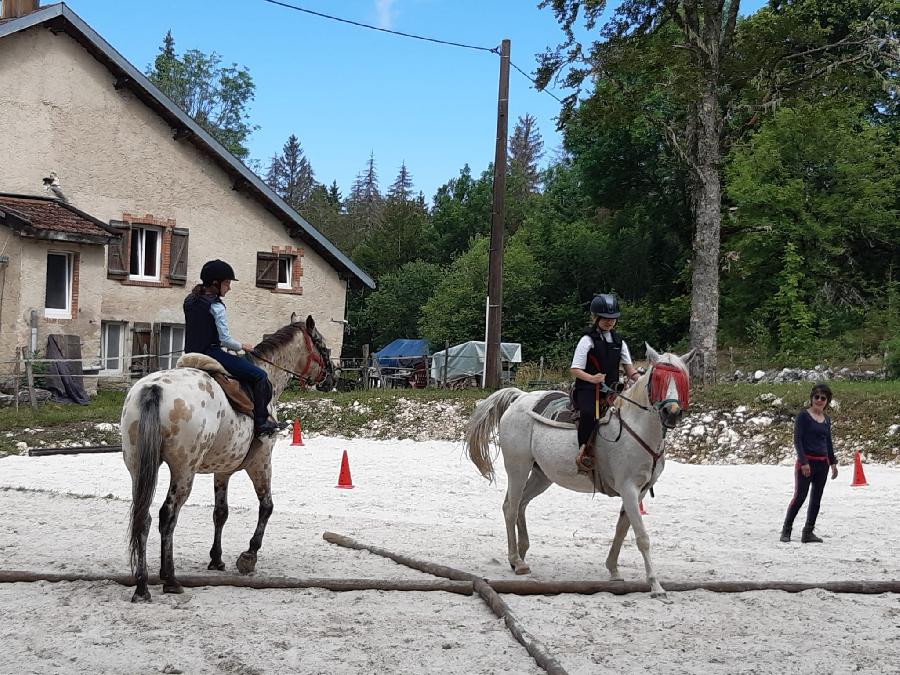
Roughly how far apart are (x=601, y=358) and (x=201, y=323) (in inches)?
141

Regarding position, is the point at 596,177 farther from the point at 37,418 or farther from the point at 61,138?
the point at 37,418

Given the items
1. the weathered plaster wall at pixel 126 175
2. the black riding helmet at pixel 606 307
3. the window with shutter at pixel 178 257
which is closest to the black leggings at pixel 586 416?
the black riding helmet at pixel 606 307

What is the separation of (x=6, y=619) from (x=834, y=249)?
118 ft

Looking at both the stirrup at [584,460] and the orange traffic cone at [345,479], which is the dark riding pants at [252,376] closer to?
the stirrup at [584,460]

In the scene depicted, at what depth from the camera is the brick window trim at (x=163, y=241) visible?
31.0 m

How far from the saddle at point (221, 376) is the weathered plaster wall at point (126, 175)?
21.2 metres

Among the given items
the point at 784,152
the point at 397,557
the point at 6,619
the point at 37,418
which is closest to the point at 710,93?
the point at 784,152

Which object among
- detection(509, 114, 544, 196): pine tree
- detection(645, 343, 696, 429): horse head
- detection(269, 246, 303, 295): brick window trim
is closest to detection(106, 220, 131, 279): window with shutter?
detection(269, 246, 303, 295): brick window trim

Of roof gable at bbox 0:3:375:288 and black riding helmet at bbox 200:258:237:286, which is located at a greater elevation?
roof gable at bbox 0:3:375:288

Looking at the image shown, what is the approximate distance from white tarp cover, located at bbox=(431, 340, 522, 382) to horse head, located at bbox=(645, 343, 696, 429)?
27.8 metres

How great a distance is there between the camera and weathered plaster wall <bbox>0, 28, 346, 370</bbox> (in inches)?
1123

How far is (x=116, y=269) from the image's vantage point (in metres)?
30.4

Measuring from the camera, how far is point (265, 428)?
884cm

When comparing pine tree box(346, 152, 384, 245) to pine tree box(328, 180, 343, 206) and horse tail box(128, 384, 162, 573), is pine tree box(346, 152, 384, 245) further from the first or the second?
horse tail box(128, 384, 162, 573)
